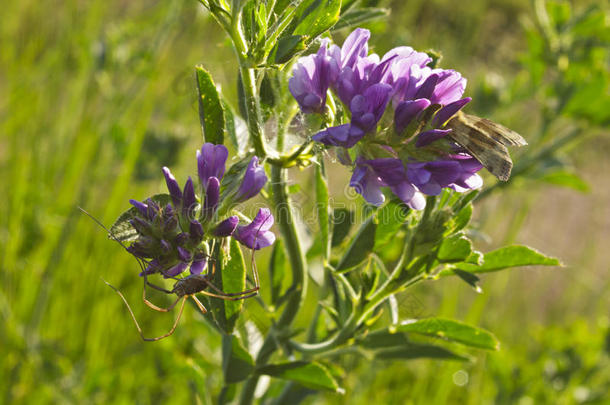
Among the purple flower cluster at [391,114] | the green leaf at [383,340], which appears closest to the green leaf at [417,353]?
the green leaf at [383,340]

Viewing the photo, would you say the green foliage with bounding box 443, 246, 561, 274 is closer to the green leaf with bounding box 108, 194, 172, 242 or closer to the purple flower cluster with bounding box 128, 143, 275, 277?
the purple flower cluster with bounding box 128, 143, 275, 277

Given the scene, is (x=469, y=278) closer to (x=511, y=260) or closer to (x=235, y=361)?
(x=511, y=260)

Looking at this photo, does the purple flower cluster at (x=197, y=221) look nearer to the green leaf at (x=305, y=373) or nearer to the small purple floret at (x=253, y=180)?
the small purple floret at (x=253, y=180)

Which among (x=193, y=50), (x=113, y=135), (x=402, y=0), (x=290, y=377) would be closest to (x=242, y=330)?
(x=290, y=377)

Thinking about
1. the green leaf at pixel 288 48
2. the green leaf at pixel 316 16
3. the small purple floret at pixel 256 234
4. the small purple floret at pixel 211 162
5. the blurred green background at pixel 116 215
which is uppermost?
the green leaf at pixel 316 16

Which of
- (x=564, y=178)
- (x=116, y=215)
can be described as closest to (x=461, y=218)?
(x=564, y=178)

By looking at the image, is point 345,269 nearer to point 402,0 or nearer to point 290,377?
point 290,377
